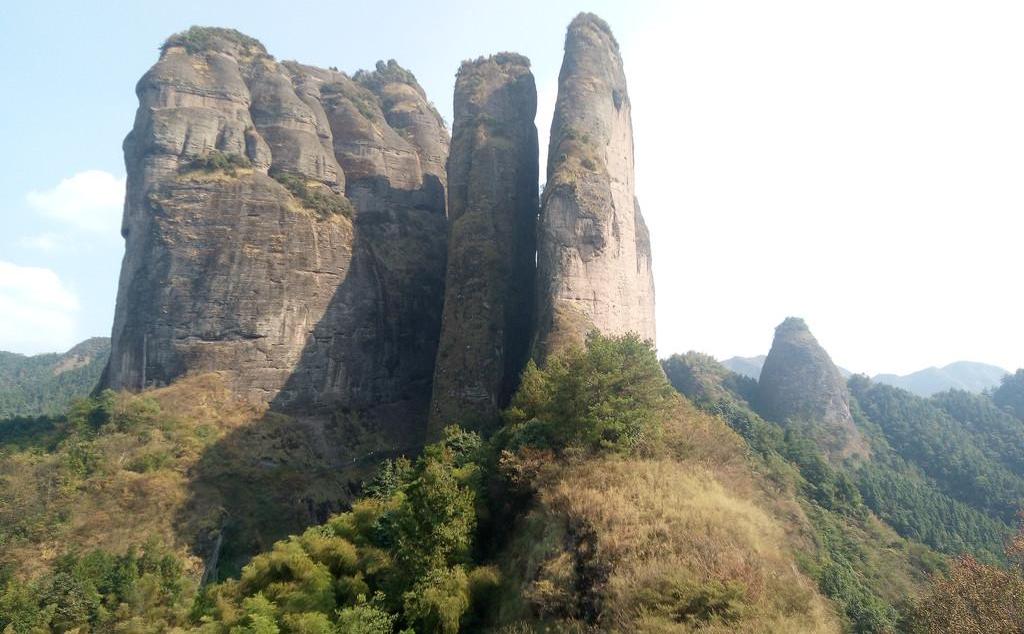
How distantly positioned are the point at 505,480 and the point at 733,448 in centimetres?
751

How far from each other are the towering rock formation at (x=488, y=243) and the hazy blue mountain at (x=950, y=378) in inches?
6942

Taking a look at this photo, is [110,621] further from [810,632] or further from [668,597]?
[810,632]

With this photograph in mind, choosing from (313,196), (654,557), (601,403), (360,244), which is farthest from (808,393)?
(654,557)

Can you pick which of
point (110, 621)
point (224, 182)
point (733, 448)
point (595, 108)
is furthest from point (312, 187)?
point (733, 448)

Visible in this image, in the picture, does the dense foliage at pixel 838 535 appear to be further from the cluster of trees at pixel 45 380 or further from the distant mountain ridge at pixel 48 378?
the distant mountain ridge at pixel 48 378

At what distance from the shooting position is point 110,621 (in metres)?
18.2

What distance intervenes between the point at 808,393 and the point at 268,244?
5538cm

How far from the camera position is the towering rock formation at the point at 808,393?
175 ft

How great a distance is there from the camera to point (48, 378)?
9244 centimetres

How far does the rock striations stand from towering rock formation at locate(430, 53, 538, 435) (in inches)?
4.9

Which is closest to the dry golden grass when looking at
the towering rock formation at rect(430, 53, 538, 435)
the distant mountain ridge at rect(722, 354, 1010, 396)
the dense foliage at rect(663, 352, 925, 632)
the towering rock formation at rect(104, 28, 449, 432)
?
the dense foliage at rect(663, 352, 925, 632)

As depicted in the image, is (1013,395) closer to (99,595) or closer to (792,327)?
(792,327)

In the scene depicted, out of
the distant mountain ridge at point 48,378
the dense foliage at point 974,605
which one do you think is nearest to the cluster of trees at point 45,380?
the distant mountain ridge at point 48,378

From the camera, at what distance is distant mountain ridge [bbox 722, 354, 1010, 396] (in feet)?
537
